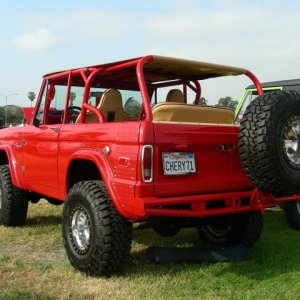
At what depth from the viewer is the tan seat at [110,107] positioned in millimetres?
5035

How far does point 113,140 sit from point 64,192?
118 cm

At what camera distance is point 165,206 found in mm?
3889

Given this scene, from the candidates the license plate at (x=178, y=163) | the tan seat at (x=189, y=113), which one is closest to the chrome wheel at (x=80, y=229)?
the license plate at (x=178, y=163)

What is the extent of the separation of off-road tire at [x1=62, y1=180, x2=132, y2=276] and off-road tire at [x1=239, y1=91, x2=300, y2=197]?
3.78ft

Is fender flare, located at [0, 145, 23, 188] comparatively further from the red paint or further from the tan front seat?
the tan front seat

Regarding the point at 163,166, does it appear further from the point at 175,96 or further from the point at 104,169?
the point at 175,96

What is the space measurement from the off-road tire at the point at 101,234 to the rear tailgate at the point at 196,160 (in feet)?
1.78

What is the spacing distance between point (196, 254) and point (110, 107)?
175cm

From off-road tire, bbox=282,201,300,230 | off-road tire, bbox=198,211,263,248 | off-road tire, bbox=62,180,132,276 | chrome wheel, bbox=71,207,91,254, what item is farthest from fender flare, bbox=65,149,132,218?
off-road tire, bbox=282,201,300,230

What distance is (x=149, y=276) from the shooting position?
4.20 metres

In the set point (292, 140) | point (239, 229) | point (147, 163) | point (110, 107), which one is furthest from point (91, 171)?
point (292, 140)

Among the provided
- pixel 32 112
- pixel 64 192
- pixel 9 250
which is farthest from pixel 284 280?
pixel 32 112

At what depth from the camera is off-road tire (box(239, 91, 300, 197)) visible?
381 centimetres

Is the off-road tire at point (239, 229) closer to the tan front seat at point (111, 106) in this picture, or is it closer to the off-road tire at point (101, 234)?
the off-road tire at point (101, 234)
